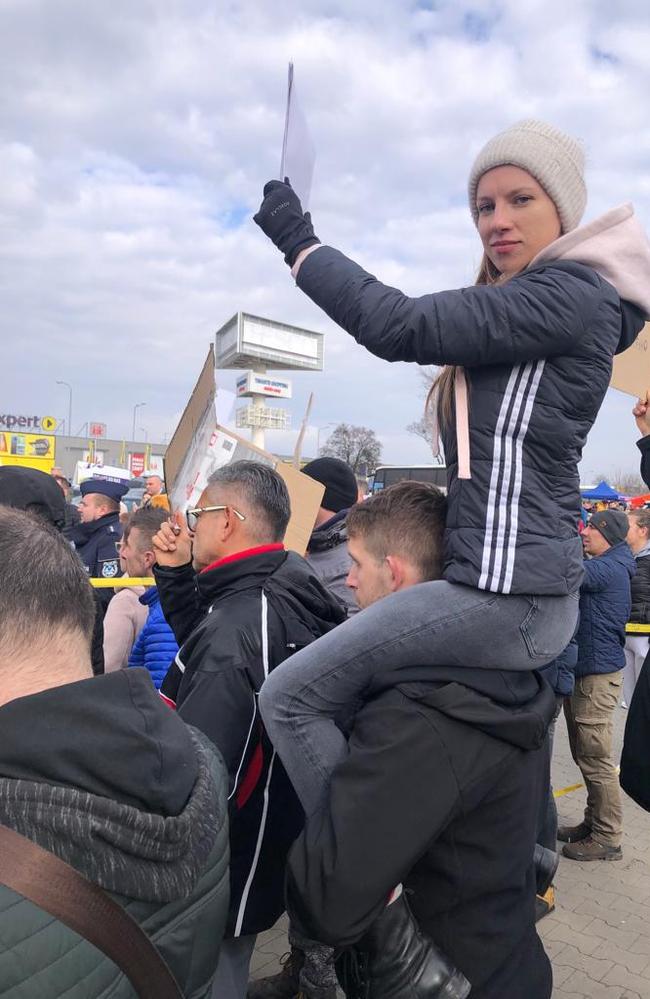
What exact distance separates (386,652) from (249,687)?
666 mm

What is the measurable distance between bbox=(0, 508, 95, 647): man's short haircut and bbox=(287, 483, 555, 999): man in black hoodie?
2.32ft

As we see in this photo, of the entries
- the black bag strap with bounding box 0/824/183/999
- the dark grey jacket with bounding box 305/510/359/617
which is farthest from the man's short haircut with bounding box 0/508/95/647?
the dark grey jacket with bounding box 305/510/359/617

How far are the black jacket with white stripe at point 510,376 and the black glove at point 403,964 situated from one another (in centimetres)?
78

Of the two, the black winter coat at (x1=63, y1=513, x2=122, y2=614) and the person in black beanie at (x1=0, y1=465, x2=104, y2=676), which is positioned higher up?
the person in black beanie at (x1=0, y1=465, x2=104, y2=676)

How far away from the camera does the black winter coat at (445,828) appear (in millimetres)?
1708

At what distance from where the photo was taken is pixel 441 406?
2188mm

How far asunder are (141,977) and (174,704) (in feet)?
4.85

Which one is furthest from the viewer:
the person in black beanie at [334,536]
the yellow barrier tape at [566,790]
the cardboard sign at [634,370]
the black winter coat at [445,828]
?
the yellow barrier tape at [566,790]

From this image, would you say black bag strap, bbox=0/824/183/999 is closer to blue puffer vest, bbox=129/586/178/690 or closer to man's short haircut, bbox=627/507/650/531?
blue puffer vest, bbox=129/586/178/690

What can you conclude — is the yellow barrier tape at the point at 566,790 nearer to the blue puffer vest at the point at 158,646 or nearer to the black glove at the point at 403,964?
the blue puffer vest at the point at 158,646

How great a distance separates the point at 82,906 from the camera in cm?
115

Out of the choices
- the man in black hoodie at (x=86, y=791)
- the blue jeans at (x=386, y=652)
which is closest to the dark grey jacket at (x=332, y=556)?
the blue jeans at (x=386, y=652)

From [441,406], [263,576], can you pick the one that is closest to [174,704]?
[263,576]

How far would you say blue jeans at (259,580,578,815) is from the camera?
1.90 meters
